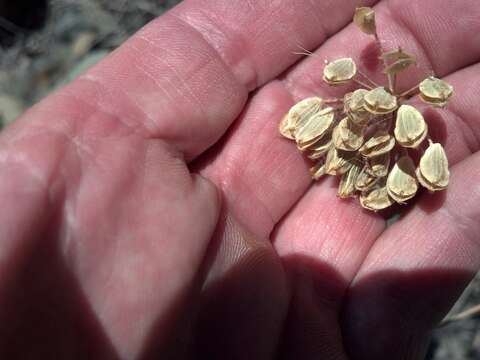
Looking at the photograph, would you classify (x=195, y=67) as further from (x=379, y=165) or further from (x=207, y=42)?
(x=379, y=165)

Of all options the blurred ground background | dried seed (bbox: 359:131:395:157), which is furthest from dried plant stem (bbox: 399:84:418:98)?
the blurred ground background

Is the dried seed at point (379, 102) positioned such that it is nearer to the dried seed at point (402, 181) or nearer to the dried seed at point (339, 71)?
the dried seed at point (339, 71)

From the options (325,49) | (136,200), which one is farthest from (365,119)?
(136,200)

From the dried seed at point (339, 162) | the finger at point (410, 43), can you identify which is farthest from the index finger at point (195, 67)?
the dried seed at point (339, 162)

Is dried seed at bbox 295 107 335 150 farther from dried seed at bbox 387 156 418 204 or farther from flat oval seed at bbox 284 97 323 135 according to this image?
dried seed at bbox 387 156 418 204

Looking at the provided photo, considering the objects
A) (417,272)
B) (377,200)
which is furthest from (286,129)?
(417,272)
